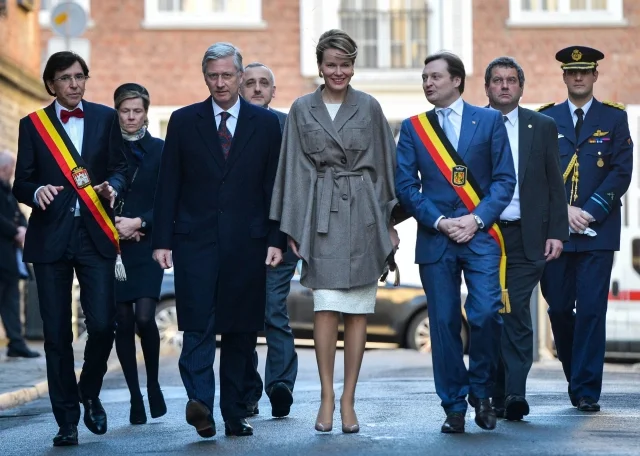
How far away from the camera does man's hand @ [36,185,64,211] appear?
8.94 m

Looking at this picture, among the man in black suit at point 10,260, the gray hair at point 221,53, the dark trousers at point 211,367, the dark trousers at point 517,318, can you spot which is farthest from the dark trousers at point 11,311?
the gray hair at point 221,53

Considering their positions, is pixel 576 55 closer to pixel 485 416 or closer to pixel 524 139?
pixel 524 139

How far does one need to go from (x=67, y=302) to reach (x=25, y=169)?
2.43 ft

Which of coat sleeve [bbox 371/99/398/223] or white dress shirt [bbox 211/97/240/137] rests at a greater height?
white dress shirt [bbox 211/97/240/137]

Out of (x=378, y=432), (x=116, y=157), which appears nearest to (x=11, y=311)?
(x=116, y=157)

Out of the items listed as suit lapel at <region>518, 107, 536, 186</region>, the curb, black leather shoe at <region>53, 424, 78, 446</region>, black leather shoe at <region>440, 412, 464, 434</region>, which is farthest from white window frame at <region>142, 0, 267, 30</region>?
black leather shoe at <region>440, 412, 464, 434</region>

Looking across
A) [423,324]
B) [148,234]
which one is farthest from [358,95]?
[423,324]

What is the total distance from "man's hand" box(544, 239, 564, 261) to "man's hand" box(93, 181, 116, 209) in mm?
2453

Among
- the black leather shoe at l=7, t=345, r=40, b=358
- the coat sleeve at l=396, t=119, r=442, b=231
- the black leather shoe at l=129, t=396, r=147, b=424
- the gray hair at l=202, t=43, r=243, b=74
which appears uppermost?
the gray hair at l=202, t=43, r=243, b=74

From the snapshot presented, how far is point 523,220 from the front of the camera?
959cm

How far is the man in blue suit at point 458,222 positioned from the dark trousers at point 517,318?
0.53 metres

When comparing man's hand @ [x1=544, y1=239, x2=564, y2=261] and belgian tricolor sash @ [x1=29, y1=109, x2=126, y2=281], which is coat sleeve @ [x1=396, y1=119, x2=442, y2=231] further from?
belgian tricolor sash @ [x1=29, y1=109, x2=126, y2=281]

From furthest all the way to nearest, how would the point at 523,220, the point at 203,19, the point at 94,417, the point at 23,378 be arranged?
the point at 203,19 < the point at 23,378 < the point at 523,220 < the point at 94,417

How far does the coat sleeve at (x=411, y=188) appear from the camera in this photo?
888 cm
